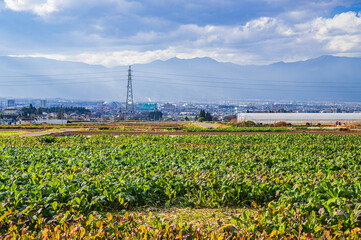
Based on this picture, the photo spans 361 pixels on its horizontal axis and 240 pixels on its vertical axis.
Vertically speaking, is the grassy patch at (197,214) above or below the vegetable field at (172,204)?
below

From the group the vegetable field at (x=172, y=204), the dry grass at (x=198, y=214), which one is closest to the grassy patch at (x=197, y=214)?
the dry grass at (x=198, y=214)

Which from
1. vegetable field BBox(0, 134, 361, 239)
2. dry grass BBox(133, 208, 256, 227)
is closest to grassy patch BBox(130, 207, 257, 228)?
dry grass BBox(133, 208, 256, 227)

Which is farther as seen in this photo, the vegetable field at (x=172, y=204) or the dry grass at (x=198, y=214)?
the dry grass at (x=198, y=214)

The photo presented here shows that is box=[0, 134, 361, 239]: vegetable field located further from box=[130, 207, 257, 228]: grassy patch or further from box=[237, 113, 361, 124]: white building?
box=[237, 113, 361, 124]: white building

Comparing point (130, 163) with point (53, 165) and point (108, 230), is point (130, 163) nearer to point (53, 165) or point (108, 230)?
point (53, 165)

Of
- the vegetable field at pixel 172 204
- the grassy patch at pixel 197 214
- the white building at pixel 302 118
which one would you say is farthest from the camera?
the white building at pixel 302 118

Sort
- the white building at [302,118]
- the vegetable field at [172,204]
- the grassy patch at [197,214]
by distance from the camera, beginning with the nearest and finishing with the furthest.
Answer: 1. the vegetable field at [172,204]
2. the grassy patch at [197,214]
3. the white building at [302,118]

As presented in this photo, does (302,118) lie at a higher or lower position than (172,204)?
higher

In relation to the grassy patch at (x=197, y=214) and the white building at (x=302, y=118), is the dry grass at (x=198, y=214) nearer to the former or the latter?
the grassy patch at (x=197, y=214)

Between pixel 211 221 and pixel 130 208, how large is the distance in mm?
2243

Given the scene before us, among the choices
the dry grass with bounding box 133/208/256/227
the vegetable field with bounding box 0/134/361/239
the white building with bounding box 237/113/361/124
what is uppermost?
the white building with bounding box 237/113/361/124

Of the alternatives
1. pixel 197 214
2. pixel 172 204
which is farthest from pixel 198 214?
pixel 172 204

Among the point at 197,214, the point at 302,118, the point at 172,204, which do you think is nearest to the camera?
the point at 197,214

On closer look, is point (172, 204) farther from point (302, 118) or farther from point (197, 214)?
point (302, 118)
